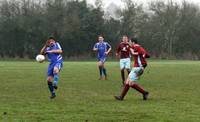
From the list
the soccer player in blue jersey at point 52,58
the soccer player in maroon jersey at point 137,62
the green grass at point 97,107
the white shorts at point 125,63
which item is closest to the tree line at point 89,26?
the white shorts at point 125,63

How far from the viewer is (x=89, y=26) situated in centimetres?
8575

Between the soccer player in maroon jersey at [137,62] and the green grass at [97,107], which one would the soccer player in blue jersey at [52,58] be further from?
the soccer player in maroon jersey at [137,62]

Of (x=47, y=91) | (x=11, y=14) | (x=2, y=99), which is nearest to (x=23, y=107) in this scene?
(x=2, y=99)

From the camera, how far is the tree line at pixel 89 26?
8506 centimetres

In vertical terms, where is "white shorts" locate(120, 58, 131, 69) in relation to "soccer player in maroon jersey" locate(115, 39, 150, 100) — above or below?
below

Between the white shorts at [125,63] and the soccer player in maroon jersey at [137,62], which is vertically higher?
the soccer player in maroon jersey at [137,62]

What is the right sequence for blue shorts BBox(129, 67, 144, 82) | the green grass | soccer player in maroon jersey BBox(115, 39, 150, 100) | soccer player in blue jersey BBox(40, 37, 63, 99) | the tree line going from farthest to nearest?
the tree line < soccer player in blue jersey BBox(40, 37, 63, 99) < blue shorts BBox(129, 67, 144, 82) < soccer player in maroon jersey BBox(115, 39, 150, 100) < the green grass

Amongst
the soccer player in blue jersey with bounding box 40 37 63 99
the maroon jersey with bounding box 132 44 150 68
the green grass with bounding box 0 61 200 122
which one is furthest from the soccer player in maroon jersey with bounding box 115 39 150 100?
the soccer player in blue jersey with bounding box 40 37 63 99

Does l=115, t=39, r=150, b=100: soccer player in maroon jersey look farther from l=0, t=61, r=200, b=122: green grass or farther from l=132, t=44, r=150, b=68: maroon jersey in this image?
l=0, t=61, r=200, b=122: green grass

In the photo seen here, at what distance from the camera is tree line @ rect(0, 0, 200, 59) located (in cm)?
8506

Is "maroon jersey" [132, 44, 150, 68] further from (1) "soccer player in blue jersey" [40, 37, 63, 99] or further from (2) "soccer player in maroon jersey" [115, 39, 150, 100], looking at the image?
(1) "soccer player in blue jersey" [40, 37, 63, 99]

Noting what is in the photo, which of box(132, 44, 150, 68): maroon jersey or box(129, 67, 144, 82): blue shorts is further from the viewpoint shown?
box(129, 67, 144, 82): blue shorts

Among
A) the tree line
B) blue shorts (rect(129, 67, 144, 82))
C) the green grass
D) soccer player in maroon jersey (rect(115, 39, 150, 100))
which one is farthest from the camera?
the tree line

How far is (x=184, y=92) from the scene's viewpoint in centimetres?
1923
